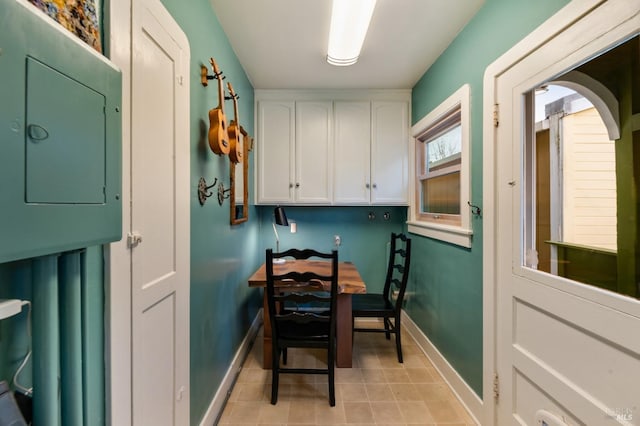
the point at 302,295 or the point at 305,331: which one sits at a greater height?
the point at 302,295

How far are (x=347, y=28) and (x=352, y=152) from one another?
1.28 m

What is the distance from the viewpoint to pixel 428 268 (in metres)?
2.41

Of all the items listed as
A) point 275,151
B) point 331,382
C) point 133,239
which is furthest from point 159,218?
point 275,151

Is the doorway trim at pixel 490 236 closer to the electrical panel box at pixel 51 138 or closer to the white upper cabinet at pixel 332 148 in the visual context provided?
the white upper cabinet at pixel 332 148

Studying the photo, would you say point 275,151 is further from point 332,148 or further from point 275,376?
point 275,376

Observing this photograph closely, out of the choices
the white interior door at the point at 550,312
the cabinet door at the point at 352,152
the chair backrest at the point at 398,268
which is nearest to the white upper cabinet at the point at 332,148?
the cabinet door at the point at 352,152

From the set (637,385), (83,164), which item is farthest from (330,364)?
(83,164)

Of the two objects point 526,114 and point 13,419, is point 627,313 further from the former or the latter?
point 13,419

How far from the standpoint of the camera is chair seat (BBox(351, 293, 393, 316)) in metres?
2.27

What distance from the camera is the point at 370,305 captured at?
2377mm

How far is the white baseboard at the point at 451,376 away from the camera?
1.65m

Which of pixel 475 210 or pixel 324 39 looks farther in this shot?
pixel 324 39

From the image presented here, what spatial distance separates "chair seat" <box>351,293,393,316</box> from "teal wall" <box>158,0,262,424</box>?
989 millimetres

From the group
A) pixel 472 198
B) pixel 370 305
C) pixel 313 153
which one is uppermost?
pixel 313 153
